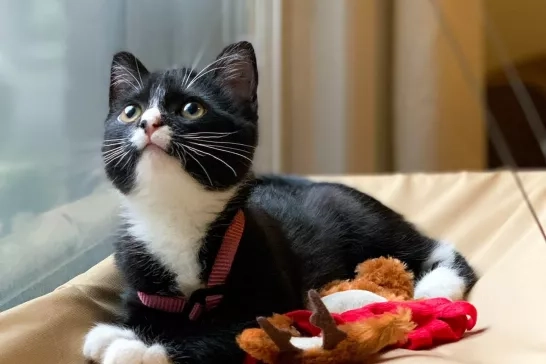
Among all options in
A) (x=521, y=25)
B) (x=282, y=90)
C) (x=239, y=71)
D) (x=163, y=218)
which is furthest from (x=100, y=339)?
(x=521, y=25)

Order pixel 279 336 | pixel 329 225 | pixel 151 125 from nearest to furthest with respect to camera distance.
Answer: pixel 279 336 < pixel 151 125 < pixel 329 225

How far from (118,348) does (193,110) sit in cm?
29

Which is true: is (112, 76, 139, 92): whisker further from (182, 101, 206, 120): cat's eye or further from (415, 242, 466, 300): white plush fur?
(415, 242, 466, 300): white plush fur

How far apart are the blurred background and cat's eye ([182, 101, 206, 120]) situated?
265 millimetres

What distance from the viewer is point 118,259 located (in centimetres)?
95

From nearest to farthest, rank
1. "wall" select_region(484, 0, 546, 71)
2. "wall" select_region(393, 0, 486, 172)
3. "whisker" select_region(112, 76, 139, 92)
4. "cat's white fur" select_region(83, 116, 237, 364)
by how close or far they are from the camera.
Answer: "cat's white fur" select_region(83, 116, 237, 364) → "whisker" select_region(112, 76, 139, 92) → "wall" select_region(393, 0, 486, 172) → "wall" select_region(484, 0, 546, 71)

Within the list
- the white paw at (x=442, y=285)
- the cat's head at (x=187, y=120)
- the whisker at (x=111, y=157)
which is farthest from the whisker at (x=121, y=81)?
the white paw at (x=442, y=285)

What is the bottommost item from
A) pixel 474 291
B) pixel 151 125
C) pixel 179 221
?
pixel 474 291

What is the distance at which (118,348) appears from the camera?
2.55 ft

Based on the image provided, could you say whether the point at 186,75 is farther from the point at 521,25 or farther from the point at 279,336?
the point at 521,25

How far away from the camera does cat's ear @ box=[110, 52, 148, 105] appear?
3.08 feet

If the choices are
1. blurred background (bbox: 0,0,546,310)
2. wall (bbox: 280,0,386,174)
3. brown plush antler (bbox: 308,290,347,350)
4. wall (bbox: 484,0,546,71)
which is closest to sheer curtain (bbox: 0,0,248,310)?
blurred background (bbox: 0,0,546,310)

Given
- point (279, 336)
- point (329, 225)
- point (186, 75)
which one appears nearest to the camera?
point (279, 336)

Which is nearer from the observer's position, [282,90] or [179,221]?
[179,221]
